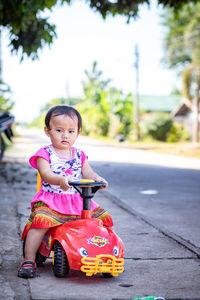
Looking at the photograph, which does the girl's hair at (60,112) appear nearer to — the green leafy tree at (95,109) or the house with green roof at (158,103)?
the green leafy tree at (95,109)

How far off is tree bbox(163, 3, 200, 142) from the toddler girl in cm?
2625

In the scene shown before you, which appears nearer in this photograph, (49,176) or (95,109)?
(49,176)

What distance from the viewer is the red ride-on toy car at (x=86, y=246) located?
3.00 m

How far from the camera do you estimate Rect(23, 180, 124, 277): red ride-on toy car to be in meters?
3.00

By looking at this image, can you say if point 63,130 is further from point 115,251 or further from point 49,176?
point 115,251

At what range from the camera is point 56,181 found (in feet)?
10.5

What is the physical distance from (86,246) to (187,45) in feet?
99.0

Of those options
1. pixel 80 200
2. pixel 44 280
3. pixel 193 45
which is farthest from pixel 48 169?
pixel 193 45

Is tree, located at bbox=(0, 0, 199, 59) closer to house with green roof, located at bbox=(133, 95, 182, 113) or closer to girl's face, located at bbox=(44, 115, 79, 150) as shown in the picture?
girl's face, located at bbox=(44, 115, 79, 150)

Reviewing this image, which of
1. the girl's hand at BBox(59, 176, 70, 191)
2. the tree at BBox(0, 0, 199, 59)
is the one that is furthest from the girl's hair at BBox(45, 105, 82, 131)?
the tree at BBox(0, 0, 199, 59)

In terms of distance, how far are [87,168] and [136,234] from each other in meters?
1.23

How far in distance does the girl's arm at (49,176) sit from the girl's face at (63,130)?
19 centimetres

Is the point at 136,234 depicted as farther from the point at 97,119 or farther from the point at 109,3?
the point at 97,119

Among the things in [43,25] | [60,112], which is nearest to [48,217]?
[60,112]
